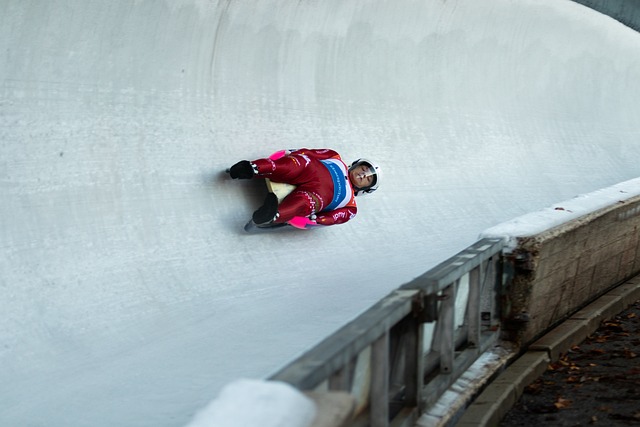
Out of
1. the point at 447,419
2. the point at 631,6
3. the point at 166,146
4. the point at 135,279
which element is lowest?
the point at 447,419

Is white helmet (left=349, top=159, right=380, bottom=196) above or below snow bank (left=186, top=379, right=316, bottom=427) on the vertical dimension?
above

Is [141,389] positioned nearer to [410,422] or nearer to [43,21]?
[410,422]

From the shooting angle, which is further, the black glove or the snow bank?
the black glove

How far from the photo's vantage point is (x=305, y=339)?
3.95 meters

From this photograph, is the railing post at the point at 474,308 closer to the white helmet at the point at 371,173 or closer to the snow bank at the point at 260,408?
the snow bank at the point at 260,408

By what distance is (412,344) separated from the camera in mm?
3057

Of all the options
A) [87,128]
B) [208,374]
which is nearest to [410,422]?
[208,374]

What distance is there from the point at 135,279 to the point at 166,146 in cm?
89

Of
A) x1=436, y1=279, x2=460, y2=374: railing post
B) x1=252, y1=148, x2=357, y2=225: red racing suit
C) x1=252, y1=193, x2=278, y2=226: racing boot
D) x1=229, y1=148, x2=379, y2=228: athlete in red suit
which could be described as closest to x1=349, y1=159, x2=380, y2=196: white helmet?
x1=229, y1=148, x2=379, y2=228: athlete in red suit

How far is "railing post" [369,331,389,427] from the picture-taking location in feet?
8.57

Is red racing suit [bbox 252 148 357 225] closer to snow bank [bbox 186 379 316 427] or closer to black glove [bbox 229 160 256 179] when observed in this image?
black glove [bbox 229 160 256 179]

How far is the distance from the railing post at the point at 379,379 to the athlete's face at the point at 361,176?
2.95 m

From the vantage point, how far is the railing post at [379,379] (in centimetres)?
261

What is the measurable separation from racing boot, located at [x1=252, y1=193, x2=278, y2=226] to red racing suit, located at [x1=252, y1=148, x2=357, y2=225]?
0.05 m
